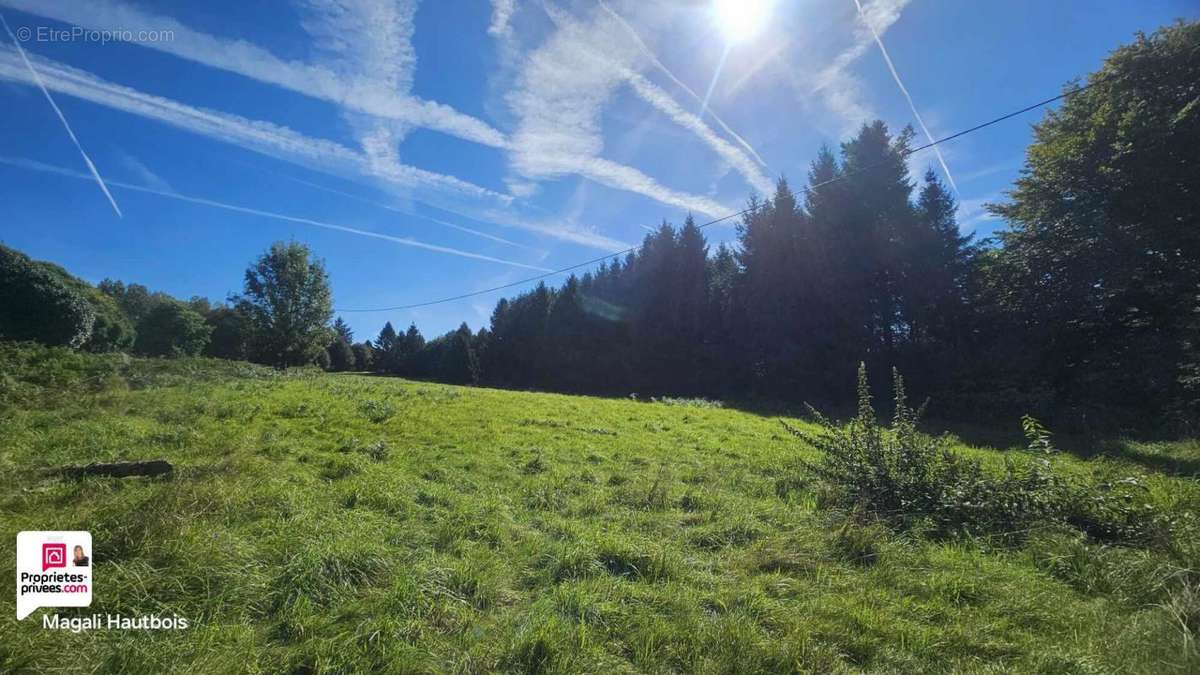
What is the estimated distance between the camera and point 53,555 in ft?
9.77

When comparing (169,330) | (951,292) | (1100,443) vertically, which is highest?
(169,330)

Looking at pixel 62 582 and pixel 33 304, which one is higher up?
pixel 33 304

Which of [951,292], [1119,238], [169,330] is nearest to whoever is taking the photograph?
[1119,238]

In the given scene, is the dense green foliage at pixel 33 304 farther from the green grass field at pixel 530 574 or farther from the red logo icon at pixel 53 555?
the red logo icon at pixel 53 555

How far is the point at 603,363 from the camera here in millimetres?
36375

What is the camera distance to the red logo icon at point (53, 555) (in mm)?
2914

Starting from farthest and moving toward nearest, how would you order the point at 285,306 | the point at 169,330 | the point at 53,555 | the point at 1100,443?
the point at 169,330 < the point at 285,306 < the point at 1100,443 < the point at 53,555

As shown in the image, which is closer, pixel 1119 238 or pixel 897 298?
pixel 1119 238

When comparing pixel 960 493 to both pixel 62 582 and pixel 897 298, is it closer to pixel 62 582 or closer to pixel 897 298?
pixel 62 582

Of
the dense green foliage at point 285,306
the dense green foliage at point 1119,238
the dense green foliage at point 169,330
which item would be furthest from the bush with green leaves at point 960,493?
the dense green foliage at point 169,330

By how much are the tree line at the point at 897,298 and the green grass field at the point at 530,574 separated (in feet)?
31.8

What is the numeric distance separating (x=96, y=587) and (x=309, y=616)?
55.3 inches

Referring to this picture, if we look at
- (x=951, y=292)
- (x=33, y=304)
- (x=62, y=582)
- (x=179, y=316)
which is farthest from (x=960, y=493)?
(x=179, y=316)

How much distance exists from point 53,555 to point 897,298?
3078 cm
